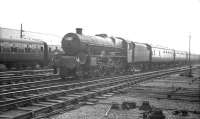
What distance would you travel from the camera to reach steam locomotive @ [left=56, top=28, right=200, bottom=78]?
18.7 meters

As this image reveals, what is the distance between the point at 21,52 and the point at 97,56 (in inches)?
373

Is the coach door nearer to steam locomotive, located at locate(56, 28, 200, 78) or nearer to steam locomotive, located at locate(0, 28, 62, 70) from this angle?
steam locomotive, located at locate(56, 28, 200, 78)

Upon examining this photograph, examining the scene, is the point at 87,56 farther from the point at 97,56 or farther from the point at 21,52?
the point at 21,52

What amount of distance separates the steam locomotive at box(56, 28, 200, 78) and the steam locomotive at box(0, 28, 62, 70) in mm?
2950

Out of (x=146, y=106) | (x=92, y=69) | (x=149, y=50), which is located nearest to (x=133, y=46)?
(x=149, y=50)

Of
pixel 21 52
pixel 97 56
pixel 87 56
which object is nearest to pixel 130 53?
pixel 97 56

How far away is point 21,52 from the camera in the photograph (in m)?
26.8

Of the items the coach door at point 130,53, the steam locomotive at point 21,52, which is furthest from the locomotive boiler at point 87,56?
the steam locomotive at point 21,52

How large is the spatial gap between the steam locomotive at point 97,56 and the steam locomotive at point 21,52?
2.95 meters

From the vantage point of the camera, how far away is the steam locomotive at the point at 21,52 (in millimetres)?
24594

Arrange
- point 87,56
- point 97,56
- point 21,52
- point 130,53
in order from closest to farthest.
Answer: point 87,56
point 97,56
point 21,52
point 130,53

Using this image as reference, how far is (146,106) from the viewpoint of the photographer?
30.4 feet

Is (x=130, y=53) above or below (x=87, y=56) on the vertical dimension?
above

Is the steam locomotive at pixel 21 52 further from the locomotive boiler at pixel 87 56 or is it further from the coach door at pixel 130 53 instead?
the coach door at pixel 130 53
